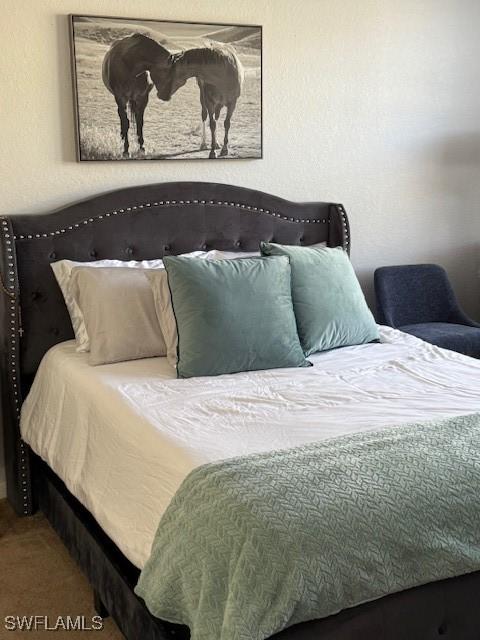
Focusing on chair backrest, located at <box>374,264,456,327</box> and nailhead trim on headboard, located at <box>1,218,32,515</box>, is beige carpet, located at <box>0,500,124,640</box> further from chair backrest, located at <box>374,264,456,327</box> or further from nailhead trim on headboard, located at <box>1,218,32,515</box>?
chair backrest, located at <box>374,264,456,327</box>

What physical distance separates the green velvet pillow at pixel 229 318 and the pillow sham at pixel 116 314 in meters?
0.20

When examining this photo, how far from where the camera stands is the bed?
210 centimetres

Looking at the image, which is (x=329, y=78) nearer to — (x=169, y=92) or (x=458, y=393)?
(x=169, y=92)

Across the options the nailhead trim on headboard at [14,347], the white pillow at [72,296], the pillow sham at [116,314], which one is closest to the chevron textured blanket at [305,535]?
the pillow sham at [116,314]

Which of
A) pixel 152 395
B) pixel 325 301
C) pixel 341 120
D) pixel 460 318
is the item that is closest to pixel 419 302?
pixel 460 318

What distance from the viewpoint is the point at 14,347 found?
3.17m

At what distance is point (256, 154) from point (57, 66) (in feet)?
3.13

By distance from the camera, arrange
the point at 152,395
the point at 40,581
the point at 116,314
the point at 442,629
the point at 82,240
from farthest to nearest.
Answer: the point at 82,240, the point at 116,314, the point at 40,581, the point at 152,395, the point at 442,629

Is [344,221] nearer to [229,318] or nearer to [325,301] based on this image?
[325,301]

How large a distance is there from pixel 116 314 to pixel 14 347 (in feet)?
1.44

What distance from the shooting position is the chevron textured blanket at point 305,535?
1.70 metres

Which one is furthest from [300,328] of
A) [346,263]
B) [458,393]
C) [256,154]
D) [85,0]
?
[85,0]

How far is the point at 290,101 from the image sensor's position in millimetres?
3773

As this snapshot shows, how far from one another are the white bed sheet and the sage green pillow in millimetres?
63
